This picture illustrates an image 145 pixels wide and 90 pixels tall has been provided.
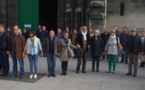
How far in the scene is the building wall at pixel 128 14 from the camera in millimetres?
21547

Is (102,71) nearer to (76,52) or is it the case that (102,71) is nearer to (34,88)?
(76,52)

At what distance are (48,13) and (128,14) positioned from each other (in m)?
9.65

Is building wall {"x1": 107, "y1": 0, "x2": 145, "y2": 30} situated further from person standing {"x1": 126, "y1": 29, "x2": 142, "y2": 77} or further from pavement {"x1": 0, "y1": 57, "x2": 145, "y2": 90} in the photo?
person standing {"x1": 126, "y1": 29, "x2": 142, "y2": 77}

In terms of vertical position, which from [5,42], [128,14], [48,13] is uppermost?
[48,13]

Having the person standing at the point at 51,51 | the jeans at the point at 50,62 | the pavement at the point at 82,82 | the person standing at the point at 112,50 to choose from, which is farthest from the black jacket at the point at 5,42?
the person standing at the point at 112,50

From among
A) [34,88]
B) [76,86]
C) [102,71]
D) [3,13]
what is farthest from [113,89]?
[3,13]

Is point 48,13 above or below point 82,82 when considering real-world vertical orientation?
above

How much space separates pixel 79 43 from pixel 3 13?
8945mm

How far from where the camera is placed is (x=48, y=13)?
29766 millimetres

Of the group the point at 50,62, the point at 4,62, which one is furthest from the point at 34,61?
the point at 4,62

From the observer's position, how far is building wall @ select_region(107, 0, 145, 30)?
21.5 meters

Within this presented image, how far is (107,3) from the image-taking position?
857 inches

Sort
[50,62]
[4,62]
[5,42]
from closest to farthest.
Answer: [5,42]
[4,62]
[50,62]

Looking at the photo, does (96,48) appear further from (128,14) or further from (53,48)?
(128,14)
